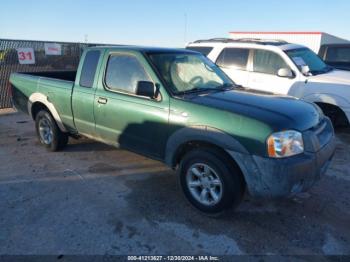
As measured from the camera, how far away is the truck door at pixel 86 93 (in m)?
4.80

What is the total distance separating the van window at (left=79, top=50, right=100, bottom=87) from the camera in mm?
4828

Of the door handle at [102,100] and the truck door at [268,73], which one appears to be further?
the truck door at [268,73]

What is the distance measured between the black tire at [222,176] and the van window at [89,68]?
6.69 feet

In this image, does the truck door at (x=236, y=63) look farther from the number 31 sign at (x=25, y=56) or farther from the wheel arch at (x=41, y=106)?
the number 31 sign at (x=25, y=56)

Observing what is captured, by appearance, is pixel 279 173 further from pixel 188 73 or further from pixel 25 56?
pixel 25 56

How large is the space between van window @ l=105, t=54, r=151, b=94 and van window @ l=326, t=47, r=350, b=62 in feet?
24.0

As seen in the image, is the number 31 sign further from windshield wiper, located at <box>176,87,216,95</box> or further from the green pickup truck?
windshield wiper, located at <box>176,87,216,95</box>

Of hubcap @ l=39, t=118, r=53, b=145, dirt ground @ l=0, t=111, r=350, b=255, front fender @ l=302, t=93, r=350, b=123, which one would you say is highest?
front fender @ l=302, t=93, r=350, b=123

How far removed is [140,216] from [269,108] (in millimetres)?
1859

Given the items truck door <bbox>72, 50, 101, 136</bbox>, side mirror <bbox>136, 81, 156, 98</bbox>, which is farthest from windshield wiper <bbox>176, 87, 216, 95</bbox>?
truck door <bbox>72, 50, 101, 136</bbox>

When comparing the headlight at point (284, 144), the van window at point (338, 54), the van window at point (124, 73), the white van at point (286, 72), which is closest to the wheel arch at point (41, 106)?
the van window at point (124, 73)

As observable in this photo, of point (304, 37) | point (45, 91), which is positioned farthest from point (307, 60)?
point (304, 37)

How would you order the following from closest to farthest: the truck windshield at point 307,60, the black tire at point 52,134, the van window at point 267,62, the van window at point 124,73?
the van window at point 124,73 < the black tire at point 52,134 < the truck windshield at point 307,60 < the van window at point 267,62

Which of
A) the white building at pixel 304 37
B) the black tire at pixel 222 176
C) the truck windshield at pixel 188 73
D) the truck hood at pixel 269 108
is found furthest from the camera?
the white building at pixel 304 37
